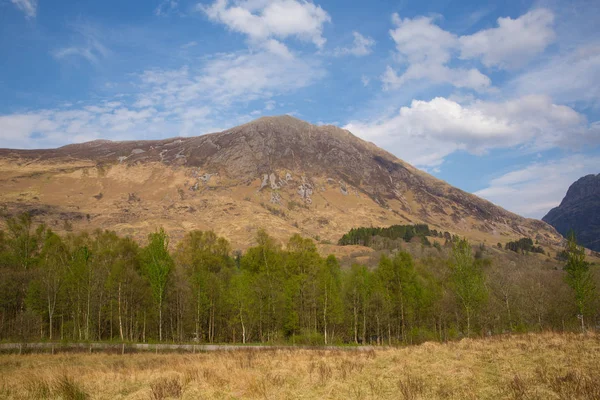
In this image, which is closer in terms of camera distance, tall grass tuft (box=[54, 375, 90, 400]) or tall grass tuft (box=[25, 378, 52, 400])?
tall grass tuft (box=[54, 375, 90, 400])

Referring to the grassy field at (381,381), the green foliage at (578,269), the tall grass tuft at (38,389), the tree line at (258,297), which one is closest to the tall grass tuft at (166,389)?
the grassy field at (381,381)

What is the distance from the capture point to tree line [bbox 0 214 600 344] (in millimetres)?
51531

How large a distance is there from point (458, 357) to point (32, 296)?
5905 centimetres

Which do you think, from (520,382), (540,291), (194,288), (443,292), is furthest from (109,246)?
(540,291)

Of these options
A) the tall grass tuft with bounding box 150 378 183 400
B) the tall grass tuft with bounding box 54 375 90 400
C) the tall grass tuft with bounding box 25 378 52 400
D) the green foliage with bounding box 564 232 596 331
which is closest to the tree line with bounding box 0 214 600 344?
the green foliage with bounding box 564 232 596 331

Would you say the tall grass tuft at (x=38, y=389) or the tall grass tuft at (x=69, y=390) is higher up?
the tall grass tuft at (x=69, y=390)

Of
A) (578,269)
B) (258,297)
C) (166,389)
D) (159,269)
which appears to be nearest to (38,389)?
(166,389)

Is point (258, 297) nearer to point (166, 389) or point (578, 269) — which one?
point (166, 389)

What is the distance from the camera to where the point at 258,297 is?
57.6 meters

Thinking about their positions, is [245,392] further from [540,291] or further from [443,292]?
[540,291]

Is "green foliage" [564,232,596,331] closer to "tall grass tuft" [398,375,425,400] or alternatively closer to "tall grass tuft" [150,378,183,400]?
"tall grass tuft" [398,375,425,400]

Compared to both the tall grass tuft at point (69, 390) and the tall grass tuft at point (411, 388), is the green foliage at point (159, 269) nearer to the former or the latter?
the tall grass tuft at point (69, 390)

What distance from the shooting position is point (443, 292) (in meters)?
70.4

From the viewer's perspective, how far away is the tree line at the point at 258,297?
5153 centimetres
